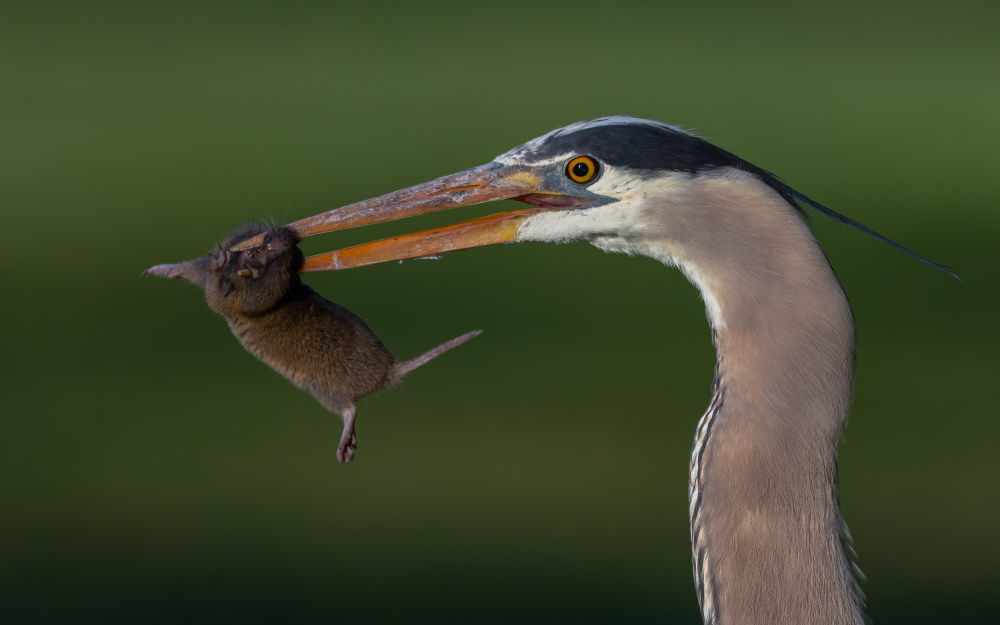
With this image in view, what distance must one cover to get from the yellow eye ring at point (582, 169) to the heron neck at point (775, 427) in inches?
5.5

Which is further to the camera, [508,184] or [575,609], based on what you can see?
[575,609]

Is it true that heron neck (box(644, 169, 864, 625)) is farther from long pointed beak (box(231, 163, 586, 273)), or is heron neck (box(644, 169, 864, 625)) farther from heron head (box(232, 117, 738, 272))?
long pointed beak (box(231, 163, 586, 273))

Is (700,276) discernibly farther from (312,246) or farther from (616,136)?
(312,246)

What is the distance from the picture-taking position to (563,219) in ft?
3.11

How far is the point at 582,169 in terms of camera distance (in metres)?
0.93

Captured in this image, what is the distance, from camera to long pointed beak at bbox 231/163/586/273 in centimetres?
96

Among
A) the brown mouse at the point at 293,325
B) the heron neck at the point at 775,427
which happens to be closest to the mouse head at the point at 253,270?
the brown mouse at the point at 293,325

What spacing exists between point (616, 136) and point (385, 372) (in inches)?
16.7

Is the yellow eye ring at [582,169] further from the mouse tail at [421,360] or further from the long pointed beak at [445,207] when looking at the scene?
the mouse tail at [421,360]

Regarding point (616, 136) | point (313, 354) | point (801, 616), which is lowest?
point (801, 616)

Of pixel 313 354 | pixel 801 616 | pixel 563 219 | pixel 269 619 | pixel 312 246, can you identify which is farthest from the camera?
pixel 312 246

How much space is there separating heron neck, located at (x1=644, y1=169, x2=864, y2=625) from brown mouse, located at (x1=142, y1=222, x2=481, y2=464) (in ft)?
1.06

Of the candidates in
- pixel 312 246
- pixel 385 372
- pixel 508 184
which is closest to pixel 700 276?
pixel 508 184

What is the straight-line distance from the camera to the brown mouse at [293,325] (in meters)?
1.01
